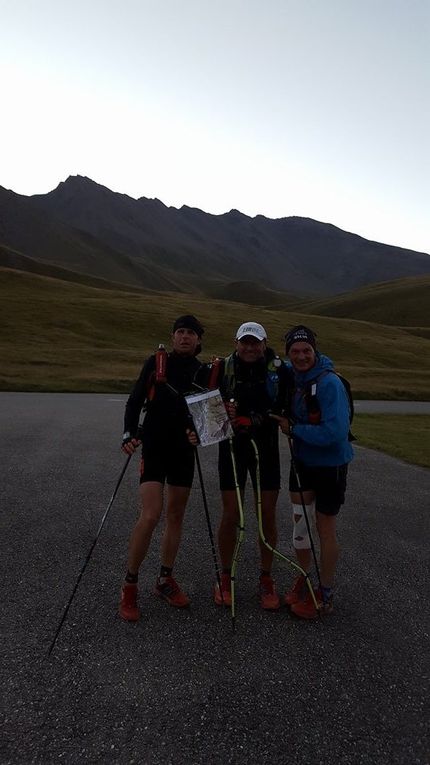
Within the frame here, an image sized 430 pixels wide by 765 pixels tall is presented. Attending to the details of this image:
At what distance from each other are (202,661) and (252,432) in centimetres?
230

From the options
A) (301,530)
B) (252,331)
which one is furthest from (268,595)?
(252,331)

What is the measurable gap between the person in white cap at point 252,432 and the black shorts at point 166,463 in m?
0.42

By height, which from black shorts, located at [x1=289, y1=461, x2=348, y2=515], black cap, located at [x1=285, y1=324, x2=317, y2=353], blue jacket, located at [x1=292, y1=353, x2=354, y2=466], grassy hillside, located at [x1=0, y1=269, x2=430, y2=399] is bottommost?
grassy hillside, located at [x1=0, y1=269, x2=430, y2=399]

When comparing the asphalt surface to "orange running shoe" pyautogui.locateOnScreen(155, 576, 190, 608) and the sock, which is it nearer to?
"orange running shoe" pyautogui.locateOnScreen(155, 576, 190, 608)

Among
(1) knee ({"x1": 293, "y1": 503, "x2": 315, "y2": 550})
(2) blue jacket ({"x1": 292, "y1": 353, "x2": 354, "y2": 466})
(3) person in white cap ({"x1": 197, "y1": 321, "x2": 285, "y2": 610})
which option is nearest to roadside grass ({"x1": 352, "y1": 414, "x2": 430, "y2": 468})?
(1) knee ({"x1": 293, "y1": 503, "x2": 315, "y2": 550})

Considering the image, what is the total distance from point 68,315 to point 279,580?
230ft

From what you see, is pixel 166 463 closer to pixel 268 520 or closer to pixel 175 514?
pixel 175 514

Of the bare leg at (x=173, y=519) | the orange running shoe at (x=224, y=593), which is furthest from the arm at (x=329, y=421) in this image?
the orange running shoe at (x=224, y=593)

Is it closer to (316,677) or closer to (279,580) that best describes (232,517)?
(279,580)

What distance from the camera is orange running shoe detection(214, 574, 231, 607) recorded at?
5.70 meters

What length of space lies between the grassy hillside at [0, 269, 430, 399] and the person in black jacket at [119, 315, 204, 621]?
29.5 m

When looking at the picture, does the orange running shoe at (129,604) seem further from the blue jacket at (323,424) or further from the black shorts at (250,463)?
the blue jacket at (323,424)

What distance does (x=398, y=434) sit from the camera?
65.2 ft

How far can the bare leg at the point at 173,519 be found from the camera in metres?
5.78
